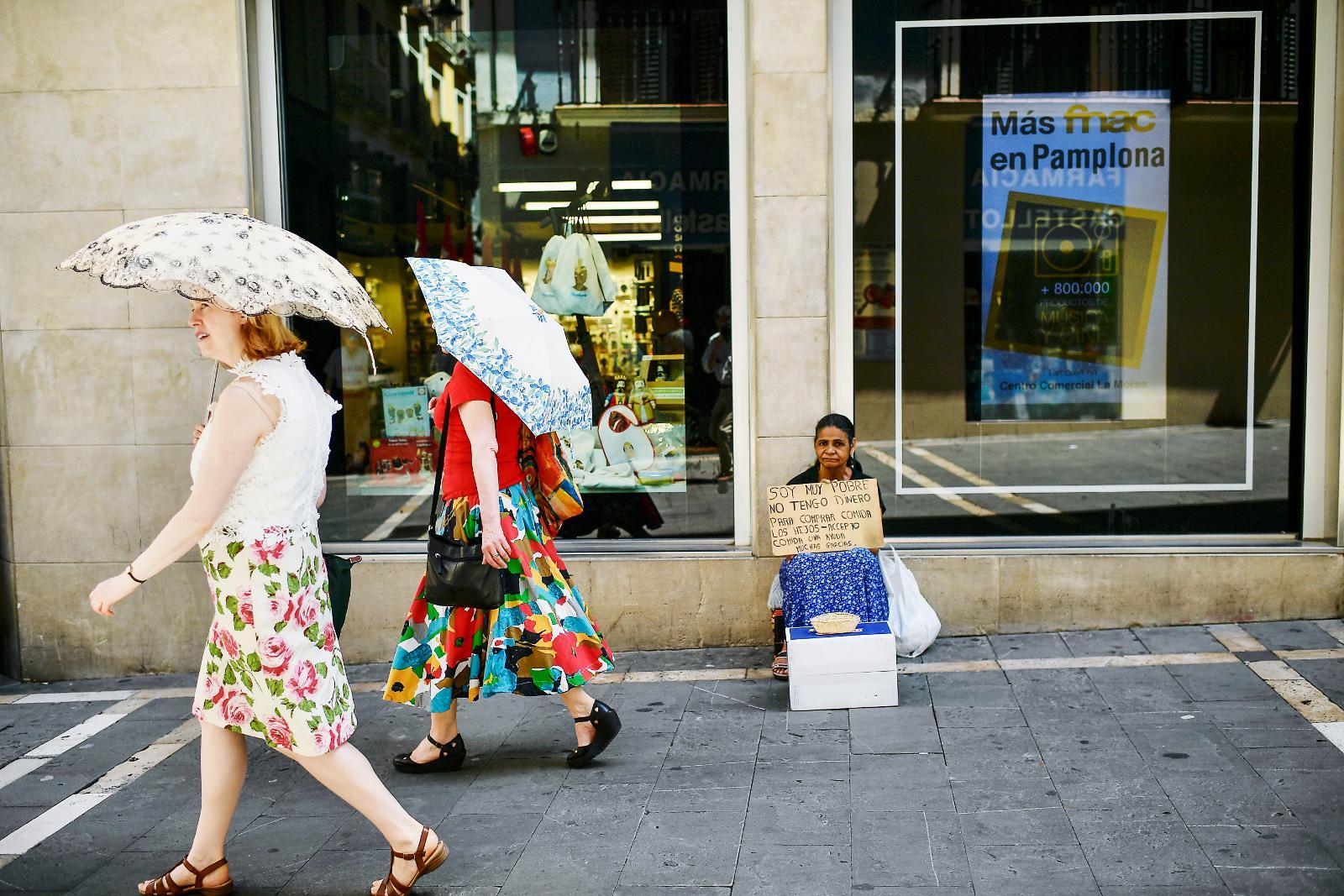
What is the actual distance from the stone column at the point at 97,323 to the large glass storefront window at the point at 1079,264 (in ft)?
A: 11.1

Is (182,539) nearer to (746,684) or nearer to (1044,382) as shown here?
(746,684)

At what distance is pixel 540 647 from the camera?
4.80 metres

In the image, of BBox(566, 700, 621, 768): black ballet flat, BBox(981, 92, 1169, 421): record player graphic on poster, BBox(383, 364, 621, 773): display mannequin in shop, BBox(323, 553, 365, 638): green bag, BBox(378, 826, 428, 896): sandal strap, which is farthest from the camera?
BBox(981, 92, 1169, 421): record player graphic on poster

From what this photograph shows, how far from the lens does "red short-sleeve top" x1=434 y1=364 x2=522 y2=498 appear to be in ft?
15.3

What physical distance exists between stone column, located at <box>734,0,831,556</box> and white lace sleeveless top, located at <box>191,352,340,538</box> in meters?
3.08

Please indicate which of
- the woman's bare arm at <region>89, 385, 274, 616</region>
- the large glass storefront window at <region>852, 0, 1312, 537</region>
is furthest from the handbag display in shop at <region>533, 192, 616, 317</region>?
the woman's bare arm at <region>89, 385, 274, 616</region>

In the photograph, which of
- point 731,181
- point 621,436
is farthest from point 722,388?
point 731,181

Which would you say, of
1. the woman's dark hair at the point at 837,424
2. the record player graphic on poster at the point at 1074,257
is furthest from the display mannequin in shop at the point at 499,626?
the record player graphic on poster at the point at 1074,257

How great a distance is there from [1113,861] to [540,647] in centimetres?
211

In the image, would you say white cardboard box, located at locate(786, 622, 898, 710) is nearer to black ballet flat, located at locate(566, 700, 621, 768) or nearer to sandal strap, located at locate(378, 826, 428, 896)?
black ballet flat, located at locate(566, 700, 621, 768)

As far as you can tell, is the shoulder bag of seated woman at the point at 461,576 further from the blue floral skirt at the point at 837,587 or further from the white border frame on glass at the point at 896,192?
the white border frame on glass at the point at 896,192

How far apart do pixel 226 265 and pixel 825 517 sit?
118 inches

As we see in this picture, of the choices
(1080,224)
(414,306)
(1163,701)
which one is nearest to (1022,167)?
(1080,224)

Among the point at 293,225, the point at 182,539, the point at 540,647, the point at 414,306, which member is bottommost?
the point at 540,647
